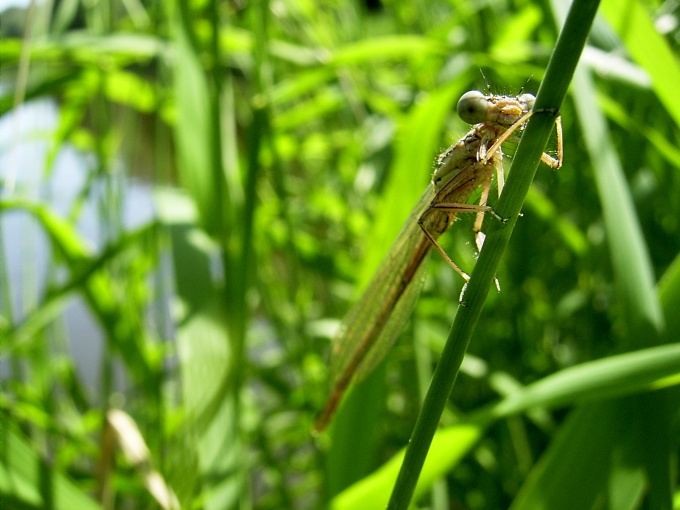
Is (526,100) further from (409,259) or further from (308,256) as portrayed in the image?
(308,256)

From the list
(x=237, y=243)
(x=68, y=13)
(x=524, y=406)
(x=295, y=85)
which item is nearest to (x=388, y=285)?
(x=524, y=406)

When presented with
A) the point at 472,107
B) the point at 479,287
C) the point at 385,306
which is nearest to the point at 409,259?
the point at 385,306

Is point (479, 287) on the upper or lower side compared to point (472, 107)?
lower

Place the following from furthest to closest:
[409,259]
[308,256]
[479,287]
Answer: [308,256], [409,259], [479,287]

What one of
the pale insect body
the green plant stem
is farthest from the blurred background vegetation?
the green plant stem

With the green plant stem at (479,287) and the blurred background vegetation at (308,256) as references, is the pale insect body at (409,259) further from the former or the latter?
the green plant stem at (479,287)

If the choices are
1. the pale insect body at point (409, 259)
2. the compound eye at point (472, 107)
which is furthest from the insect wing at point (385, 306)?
the compound eye at point (472, 107)
